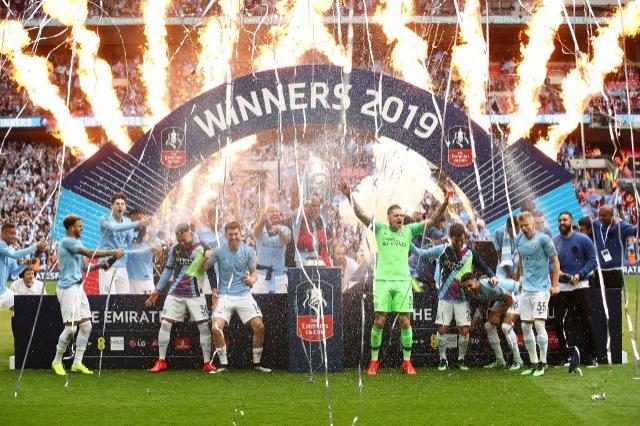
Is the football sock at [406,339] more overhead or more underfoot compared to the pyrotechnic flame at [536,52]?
more underfoot

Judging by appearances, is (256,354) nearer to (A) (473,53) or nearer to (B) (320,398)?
(B) (320,398)

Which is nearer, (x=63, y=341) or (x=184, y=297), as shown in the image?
(x=63, y=341)

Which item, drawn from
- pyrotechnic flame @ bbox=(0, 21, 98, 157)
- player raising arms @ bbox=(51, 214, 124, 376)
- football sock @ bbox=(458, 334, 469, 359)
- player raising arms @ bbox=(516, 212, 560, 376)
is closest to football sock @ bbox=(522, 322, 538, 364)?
player raising arms @ bbox=(516, 212, 560, 376)

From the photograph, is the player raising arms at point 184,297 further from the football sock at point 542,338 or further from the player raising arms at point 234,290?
the football sock at point 542,338

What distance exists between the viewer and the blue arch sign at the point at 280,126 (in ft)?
40.5

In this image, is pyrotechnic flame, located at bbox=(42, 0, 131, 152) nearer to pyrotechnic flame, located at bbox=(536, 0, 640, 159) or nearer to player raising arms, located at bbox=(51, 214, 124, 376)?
player raising arms, located at bbox=(51, 214, 124, 376)

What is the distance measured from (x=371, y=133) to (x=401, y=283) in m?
3.02

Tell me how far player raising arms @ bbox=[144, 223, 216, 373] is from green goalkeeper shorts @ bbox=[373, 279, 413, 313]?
5.99 feet

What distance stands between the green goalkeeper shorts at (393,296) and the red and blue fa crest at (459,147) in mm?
2768

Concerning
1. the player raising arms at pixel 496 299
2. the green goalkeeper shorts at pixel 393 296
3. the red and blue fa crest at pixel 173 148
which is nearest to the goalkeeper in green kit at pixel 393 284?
the green goalkeeper shorts at pixel 393 296

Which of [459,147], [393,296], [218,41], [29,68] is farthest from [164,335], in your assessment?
[29,68]

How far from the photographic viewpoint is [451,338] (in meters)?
10.7

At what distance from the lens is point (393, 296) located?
10.1 m

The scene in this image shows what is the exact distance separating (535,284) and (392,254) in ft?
4.78
